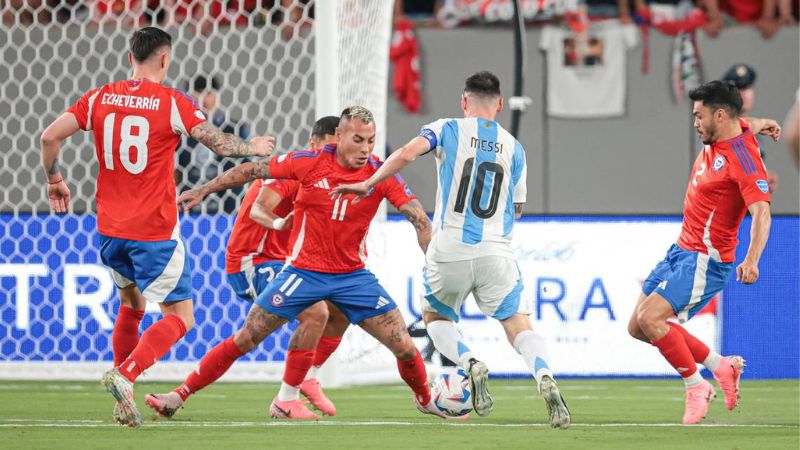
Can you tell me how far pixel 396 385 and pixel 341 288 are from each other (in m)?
3.46

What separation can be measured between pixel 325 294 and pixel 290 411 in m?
0.82

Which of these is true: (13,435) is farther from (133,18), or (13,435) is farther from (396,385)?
(133,18)

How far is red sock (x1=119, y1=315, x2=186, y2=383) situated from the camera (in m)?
6.57

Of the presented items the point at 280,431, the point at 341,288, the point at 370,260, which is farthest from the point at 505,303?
the point at 370,260

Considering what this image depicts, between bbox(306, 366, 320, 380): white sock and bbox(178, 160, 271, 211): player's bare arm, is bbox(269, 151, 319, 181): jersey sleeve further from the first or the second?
bbox(306, 366, 320, 380): white sock

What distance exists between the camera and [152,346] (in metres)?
6.71

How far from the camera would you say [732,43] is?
14.5 meters

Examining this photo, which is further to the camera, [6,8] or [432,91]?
[432,91]

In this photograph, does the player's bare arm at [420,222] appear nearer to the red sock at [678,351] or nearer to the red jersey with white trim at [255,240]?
the red jersey with white trim at [255,240]

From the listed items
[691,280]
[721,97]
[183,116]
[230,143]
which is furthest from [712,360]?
[183,116]

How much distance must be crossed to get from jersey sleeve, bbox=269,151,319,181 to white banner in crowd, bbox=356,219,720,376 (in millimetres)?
3558


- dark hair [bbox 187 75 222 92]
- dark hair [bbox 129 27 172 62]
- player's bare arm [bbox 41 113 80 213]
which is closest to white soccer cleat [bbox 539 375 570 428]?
dark hair [bbox 129 27 172 62]

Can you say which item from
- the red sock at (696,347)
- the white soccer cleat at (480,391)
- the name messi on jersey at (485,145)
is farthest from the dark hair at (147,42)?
the red sock at (696,347)

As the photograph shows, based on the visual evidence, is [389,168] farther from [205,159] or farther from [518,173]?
[205,159]
